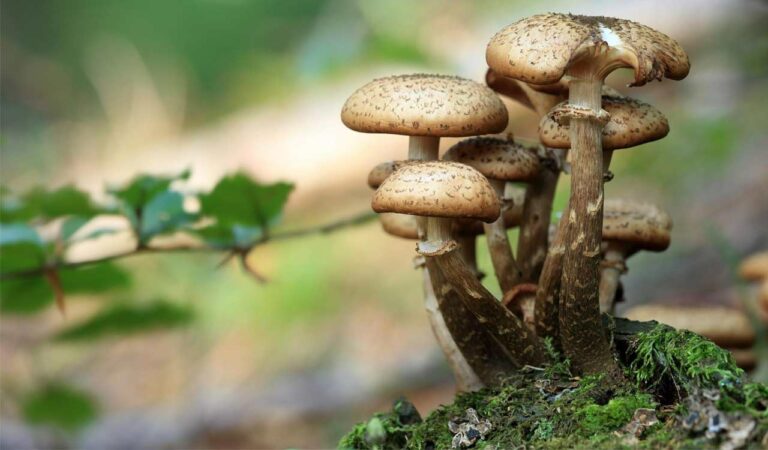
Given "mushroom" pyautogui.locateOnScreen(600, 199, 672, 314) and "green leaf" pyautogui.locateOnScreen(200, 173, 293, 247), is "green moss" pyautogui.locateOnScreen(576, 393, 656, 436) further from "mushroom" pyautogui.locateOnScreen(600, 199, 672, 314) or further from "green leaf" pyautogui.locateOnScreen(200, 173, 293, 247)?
"green leaf" pyautogui.locateOnScreen(200, 173, 293, 247)

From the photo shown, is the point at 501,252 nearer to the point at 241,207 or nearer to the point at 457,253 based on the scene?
the point at 457,253

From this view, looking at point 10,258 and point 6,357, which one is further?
point 6,357

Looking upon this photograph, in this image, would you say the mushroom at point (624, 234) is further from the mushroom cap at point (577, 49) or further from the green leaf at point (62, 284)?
the green leaf at point (62, 284)

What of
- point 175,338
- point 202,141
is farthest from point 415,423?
point 202,141

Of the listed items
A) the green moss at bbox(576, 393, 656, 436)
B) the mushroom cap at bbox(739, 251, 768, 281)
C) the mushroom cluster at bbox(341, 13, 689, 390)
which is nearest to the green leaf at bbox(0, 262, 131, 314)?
the mushroom cluster at bbox(341, 13, 689, 390)

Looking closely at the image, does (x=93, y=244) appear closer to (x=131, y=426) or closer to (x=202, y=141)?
(x=202, y=141)

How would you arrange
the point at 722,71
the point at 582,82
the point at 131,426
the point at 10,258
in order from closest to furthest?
the point at 582,82 < the point at 10,258 < the point at 131,426 < the point at 722,71

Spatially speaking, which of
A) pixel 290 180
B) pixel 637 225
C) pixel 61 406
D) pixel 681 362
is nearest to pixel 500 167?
pixel 637 225

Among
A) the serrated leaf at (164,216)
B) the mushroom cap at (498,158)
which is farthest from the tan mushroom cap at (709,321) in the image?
the serrated leaf at (164,216)
